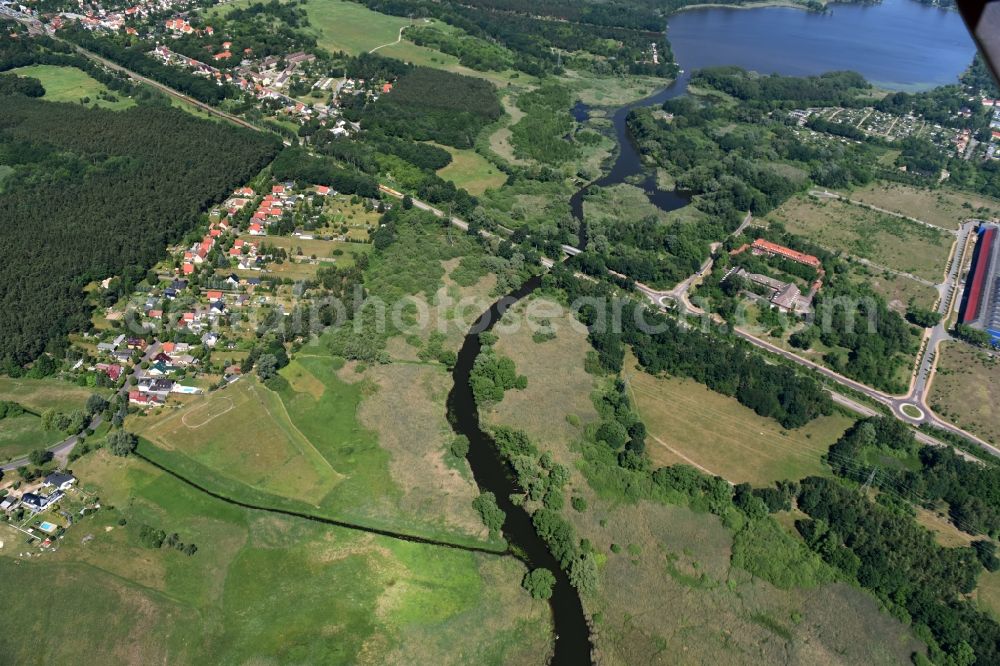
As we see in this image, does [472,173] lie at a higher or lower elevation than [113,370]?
higher

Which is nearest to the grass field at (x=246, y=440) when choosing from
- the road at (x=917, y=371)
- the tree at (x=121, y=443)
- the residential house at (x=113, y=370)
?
the tree at (x=121, y=443)

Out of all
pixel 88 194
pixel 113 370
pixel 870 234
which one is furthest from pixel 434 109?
pixel 113 370

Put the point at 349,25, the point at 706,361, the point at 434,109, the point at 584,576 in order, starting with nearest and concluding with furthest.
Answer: the point at 584,576 → the point at 706,361 → the point at 434,109 → the point at 349,25

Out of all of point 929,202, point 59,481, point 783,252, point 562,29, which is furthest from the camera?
point 562,29

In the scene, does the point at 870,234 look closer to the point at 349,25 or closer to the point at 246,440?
the point at 246,440

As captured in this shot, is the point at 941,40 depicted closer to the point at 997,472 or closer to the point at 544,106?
the point at 544,106

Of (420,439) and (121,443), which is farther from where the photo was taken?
(420,439)

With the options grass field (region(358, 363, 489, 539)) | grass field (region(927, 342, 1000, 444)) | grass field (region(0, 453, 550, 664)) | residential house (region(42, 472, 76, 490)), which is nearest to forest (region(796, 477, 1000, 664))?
grass field (region(927, 342, 1000, 444))

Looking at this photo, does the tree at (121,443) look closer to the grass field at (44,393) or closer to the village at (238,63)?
the grass field at (44,393)
